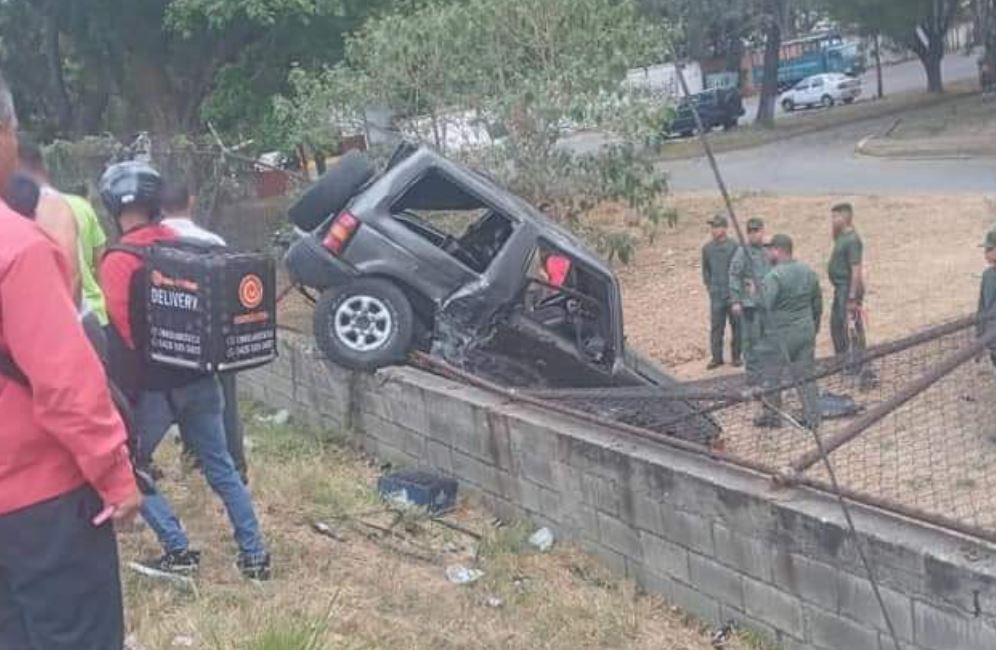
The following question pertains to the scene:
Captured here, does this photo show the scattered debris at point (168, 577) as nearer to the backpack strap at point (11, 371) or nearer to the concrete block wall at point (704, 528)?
the concrete block wall at point (704, 528)

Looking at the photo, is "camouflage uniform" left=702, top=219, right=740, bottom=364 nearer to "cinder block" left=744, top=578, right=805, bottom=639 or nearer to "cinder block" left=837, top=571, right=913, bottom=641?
"cinder block" left=744, top=578, right=805, bottom=639

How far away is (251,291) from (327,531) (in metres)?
1.61

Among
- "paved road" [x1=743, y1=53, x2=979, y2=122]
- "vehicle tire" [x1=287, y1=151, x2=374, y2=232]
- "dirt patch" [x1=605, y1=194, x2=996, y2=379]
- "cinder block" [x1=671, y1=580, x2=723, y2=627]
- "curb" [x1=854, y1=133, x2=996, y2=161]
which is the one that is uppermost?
"vehicle tire" [x1=287, y1=151, x2=374, y2=232]

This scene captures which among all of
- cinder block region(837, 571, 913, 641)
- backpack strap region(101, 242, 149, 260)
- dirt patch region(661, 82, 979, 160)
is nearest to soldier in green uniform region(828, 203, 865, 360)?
cinder block region(837, 571, 913, 641)

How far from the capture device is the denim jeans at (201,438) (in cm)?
570

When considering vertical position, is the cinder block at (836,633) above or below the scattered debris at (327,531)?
below

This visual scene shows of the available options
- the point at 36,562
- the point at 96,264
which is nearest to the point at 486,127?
the point at 96,264

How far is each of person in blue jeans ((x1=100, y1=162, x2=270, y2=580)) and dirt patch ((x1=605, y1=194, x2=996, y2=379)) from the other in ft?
24.4

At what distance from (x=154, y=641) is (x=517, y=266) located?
4.64 m

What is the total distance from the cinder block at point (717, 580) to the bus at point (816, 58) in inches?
2176

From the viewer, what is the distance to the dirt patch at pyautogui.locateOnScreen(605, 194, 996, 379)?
13812mm

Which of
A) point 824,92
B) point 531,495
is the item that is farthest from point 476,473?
point 824,92

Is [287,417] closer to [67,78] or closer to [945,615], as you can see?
[945,615]

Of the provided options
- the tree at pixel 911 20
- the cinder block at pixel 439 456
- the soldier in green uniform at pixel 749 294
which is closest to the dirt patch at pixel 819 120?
the tree at pixel 911 20
